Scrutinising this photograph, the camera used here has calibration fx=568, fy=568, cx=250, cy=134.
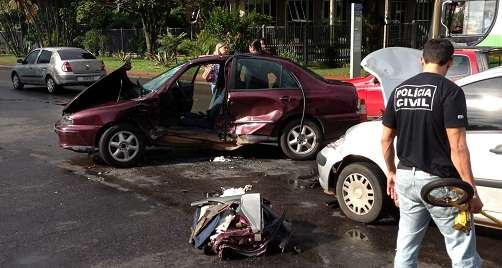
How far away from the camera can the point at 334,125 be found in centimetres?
820

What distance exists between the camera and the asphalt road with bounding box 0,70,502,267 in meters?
4.65

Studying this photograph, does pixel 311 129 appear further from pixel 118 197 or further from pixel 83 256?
pixel 83 256

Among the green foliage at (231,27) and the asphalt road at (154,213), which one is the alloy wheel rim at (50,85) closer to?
the green foliage at (231,27)

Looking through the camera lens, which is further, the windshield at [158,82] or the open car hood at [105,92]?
the windshield at [158,82]

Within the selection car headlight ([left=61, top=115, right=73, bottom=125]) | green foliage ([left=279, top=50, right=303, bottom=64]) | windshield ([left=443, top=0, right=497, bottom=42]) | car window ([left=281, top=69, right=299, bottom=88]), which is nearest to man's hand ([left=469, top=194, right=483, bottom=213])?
car window ([left=281, top=69, right=299, bottom=88])

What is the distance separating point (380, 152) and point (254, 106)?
10.2 feet

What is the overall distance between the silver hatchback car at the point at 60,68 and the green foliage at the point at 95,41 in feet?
47.3

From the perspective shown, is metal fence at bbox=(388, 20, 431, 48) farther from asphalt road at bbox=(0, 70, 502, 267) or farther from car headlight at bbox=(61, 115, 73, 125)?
car headlight at bbox=(61, 115, 73, 125)

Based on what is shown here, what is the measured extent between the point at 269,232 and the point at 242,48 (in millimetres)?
17480

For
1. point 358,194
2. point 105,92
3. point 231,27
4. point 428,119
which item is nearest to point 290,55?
point 231,27

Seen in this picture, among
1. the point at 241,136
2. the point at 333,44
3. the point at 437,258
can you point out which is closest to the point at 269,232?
the point at 437,258

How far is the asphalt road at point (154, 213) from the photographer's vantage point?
465 cm

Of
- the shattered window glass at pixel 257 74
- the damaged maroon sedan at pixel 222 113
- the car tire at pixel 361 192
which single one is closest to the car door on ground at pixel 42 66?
the damaged maroon sedan at pixel 222 113

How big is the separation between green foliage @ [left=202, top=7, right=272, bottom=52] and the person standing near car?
18.5 m
